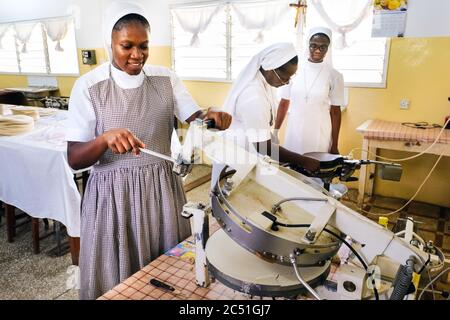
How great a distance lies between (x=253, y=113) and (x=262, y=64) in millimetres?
278

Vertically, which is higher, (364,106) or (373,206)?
(364,106)

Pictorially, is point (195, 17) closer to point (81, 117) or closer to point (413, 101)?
point (413, 101)

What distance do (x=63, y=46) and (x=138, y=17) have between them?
5571 mm

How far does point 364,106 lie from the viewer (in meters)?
3.65

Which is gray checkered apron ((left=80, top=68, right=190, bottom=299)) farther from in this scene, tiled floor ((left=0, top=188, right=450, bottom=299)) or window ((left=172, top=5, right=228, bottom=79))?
window ((left=172, top=5, right=228, bottom=79))

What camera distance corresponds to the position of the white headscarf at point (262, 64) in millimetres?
1745

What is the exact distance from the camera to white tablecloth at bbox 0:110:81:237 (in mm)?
2156

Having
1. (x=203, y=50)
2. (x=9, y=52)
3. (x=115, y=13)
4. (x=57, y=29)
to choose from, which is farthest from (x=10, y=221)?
(x=9, y=52)

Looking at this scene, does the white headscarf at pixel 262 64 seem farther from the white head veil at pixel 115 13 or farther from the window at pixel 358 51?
the window at pixel 358 51

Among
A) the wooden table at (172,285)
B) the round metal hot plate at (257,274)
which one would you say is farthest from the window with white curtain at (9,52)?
the round metal hot plate at (257,274)

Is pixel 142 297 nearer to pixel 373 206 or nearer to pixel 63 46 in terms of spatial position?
pixel 373 206

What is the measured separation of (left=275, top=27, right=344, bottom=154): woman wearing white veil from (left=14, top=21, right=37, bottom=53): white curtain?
17.9 feet

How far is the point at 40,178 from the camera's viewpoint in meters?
2.27
